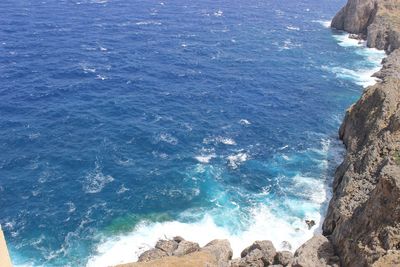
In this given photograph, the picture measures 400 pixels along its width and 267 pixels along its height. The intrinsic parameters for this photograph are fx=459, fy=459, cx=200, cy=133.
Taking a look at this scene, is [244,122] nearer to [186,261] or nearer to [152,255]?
[152,255]

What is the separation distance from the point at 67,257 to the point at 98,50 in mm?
91976

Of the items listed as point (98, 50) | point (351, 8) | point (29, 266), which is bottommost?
point (29, 266)

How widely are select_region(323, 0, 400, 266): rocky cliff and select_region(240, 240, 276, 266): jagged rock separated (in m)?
10.4

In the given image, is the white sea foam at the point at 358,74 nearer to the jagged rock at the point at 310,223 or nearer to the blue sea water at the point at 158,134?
the blue sea water at the point at 158,134

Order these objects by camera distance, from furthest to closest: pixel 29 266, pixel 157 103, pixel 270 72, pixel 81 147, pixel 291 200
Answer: pixel 270 72 → pixel 157 103 → pixel 81 147 → pixel 291 200 → pixel 29 266

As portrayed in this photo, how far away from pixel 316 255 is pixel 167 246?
23.8 m

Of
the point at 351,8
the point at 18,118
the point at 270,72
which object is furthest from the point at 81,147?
the point at 351,8

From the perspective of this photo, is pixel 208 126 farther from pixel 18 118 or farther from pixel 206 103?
pixel 18 118

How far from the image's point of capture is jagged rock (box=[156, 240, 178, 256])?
74.9m

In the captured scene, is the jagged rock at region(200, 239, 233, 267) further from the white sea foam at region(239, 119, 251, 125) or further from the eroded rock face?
the white sea foam at region(239, 119, 251, 125)

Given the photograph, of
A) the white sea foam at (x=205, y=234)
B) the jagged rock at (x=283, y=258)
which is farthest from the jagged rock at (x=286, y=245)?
the jagged rock at (x=283, y=258)

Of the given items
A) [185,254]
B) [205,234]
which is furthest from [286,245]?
[185,254]

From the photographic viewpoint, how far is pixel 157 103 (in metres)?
123

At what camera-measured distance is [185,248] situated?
74.4m
